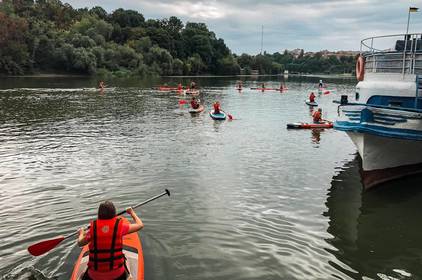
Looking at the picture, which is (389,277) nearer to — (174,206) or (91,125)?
(174,206)

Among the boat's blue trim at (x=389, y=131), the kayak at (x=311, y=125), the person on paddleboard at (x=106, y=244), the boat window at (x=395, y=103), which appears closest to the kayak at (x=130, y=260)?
the person on paddleboard at (x=106, y=244)

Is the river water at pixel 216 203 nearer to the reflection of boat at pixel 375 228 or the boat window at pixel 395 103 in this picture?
the reflection of boat at pixel 375 228

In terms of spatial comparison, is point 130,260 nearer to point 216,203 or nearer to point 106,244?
point 106,244

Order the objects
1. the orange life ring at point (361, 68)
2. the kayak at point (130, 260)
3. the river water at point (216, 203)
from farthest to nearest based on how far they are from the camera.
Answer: the orange life ring at point (361, 68), the river water at point (216, 203), the kayak at point (130, 260)

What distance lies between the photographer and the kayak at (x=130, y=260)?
8078mm

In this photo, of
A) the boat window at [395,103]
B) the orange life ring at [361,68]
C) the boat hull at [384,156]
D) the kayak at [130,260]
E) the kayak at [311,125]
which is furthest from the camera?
the kayak at [311,125]

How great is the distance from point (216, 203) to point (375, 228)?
506cm

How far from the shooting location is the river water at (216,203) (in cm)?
991

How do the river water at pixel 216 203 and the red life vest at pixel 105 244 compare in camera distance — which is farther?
the river water at pixel 216 203

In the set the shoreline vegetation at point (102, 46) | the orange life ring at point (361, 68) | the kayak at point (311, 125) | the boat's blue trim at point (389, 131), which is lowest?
the kayak at point (311, 125)

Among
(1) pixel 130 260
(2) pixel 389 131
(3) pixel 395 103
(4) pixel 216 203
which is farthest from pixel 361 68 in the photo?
(1) pixel 130 260

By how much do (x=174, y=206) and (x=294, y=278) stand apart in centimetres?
518

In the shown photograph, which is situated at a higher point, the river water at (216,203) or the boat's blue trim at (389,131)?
the boat's blue trim at (389,131)

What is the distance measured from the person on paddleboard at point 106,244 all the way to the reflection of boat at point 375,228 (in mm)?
5508
